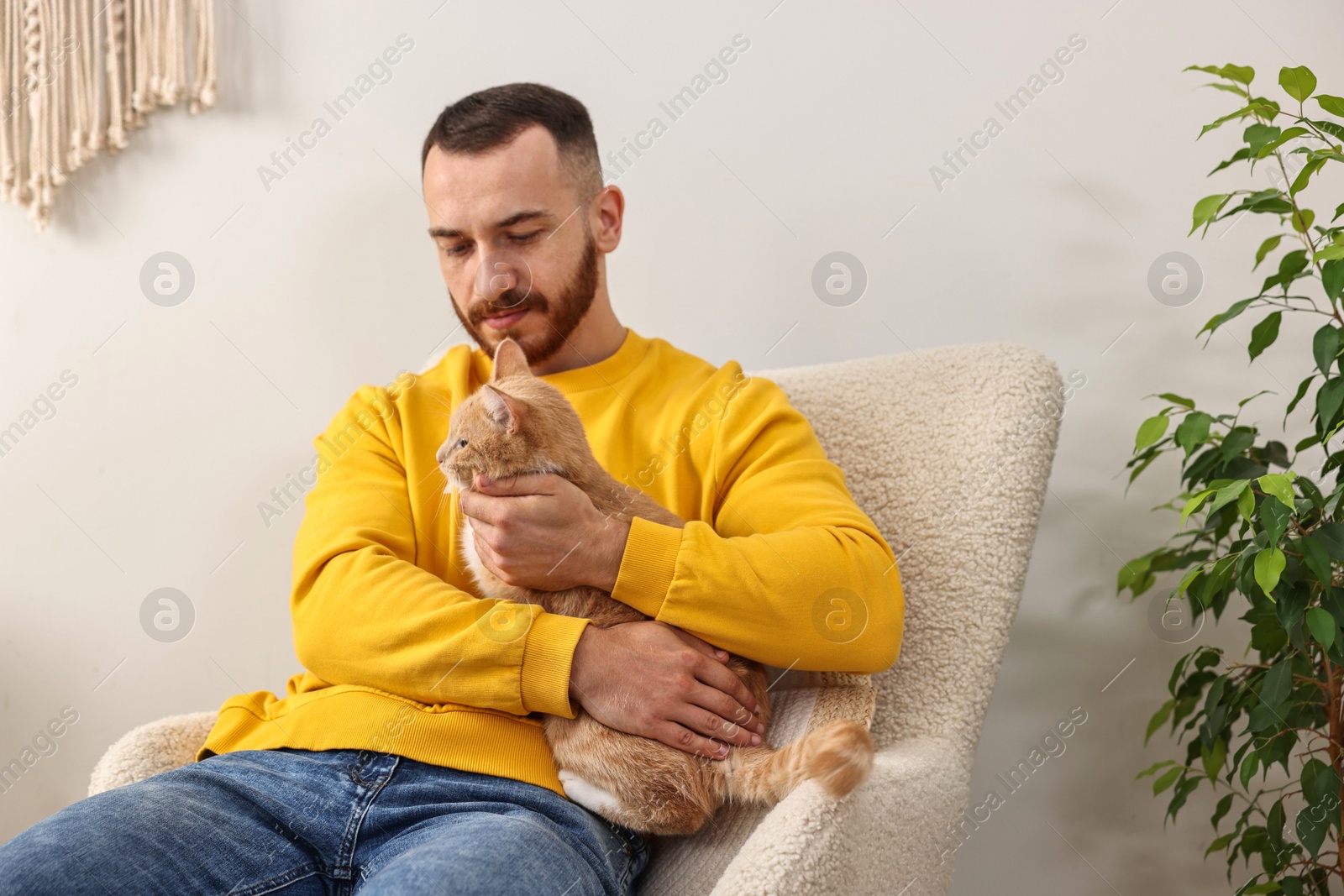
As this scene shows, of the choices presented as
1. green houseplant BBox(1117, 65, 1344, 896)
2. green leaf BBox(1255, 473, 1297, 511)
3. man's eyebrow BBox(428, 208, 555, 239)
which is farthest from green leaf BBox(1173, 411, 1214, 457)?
man's eyebrow BBox(428, 208, 555, 239)

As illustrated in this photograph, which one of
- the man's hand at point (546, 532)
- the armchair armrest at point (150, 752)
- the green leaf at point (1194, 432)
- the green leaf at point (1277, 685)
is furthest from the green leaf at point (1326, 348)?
the armchair armrest at point (150, 752)

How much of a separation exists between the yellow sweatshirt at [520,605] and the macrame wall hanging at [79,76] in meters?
1.02

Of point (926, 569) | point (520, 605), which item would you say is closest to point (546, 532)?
point (520, 605)

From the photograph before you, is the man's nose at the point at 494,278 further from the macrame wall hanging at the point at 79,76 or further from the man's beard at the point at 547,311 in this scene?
the macrame wall hanging at the point at 79,76

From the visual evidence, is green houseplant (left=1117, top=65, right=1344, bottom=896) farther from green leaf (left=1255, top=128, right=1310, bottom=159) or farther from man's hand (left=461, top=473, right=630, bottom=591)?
man's hand (left=461, top=473, right=630, bottom=591)

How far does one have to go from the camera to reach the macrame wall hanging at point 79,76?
173cm

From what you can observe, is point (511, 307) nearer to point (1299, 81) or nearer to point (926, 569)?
point (926, 569)

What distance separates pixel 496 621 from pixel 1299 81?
4.10 ft

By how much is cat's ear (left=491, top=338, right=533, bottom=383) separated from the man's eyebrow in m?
0.16

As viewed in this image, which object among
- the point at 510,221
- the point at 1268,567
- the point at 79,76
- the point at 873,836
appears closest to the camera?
the point at 873,836

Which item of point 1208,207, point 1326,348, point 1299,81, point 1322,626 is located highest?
point 1299,81

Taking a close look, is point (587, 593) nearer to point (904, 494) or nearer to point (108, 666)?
point (904, 494)

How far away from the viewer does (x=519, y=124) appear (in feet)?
4.12

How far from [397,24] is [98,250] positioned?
746mm
